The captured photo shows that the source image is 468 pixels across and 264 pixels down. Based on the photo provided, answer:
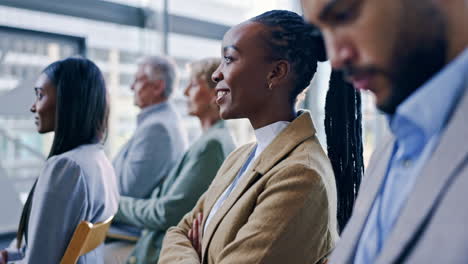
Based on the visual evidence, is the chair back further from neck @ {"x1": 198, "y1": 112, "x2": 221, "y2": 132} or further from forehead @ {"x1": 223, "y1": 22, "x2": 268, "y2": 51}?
neck @ {"x1": 198, "y1": 112, "x2": 221, "y2": 132}

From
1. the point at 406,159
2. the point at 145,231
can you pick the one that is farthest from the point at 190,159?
the point at 406,159

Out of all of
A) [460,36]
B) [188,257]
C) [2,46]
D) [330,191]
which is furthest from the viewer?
[2,46]

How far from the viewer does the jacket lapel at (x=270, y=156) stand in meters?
1.29

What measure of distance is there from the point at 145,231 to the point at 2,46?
185 cm

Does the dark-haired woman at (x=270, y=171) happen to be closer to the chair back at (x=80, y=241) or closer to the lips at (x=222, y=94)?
the lips at (x=222, y=94)

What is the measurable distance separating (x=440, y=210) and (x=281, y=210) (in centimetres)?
64

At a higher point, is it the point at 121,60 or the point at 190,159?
the point at 121,60

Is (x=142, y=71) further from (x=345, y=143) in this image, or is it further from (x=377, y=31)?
(x=377, y=31)

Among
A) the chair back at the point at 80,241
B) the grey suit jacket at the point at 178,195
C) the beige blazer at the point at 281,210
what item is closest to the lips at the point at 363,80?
the beige blazer at the point at 281,210

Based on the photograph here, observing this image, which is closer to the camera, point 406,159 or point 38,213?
point 406,159

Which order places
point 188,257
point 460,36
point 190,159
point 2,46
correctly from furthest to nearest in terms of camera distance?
point 2,46 → point 190,159 → point 188,257 → point 460,36

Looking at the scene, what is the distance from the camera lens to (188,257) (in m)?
1.36

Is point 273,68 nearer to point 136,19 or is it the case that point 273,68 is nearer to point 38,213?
point 38,213

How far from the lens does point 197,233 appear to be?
1.50m
